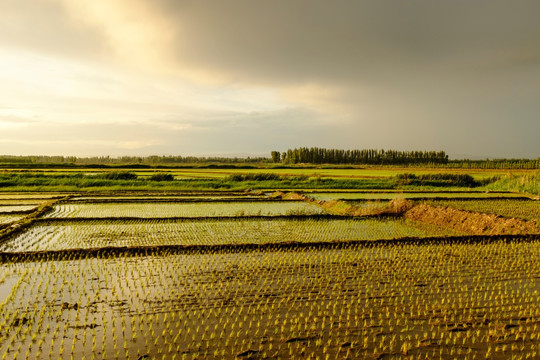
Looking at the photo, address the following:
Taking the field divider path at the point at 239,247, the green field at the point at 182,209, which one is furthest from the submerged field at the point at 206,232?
the green field at the point at 182,209

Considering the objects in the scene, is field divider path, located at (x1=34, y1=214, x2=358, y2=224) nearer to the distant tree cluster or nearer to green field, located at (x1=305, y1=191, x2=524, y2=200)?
green field, located at (x1=305, y1=191, x2=524, y2=200)

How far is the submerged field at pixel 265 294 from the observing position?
4.79 meters

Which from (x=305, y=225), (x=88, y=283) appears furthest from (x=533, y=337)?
(x=305, y=225)

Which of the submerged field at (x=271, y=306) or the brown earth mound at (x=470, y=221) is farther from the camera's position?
the brown earth mound at (x=470, y=221)

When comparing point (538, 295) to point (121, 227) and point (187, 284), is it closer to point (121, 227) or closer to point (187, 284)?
point (187, 284)

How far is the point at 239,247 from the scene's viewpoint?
32.0ft

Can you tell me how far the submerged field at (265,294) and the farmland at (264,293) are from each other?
0.09ft

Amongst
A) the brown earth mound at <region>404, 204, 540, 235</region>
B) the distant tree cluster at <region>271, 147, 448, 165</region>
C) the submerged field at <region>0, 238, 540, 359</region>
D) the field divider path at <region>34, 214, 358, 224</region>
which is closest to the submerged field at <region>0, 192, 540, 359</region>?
the submerged field at <region>0, 238, 540, 359</region>

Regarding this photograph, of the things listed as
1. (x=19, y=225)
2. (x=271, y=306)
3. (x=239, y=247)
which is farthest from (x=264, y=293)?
(x=19, y=225)

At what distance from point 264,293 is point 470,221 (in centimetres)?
996

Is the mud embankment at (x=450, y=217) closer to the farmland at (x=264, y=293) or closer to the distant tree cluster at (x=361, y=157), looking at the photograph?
the farmland at (x=264, y=293)

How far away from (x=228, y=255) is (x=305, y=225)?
15.8 feet

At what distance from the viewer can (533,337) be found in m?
5.05

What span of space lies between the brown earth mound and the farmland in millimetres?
306
